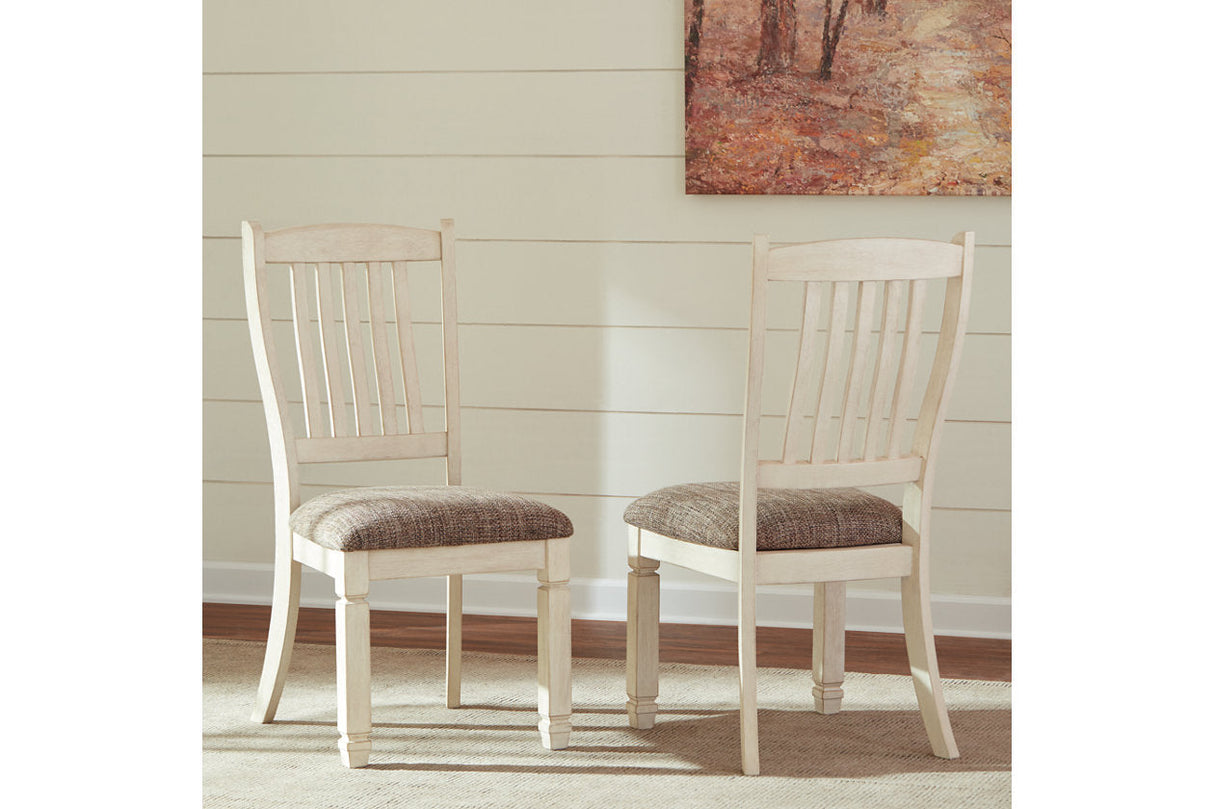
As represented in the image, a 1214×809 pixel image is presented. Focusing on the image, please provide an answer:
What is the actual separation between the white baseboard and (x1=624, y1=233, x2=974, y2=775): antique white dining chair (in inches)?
42.8

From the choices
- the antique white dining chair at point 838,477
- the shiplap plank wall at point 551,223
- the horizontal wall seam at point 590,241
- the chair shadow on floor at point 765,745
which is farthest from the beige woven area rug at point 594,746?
the horizontal wall seam at point 590,241

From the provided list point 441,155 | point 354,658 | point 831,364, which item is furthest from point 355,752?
point 441,155

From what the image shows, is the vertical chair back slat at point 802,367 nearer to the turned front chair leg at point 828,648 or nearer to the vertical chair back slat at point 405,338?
the turned front chair leg at point 828,648

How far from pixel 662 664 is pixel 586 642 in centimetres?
31

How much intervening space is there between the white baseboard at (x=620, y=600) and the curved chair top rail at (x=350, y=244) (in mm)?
1092

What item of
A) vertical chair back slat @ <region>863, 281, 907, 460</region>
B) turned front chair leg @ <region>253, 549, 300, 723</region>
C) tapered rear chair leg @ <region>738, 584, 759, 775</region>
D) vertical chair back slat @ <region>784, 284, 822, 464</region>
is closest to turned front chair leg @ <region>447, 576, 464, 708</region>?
turned front chair leg @ <region>253, 549, 300, 723</region>

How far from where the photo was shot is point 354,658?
7.23 ft

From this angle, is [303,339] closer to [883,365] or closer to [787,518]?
[787,518]

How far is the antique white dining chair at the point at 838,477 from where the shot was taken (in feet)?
7.16
